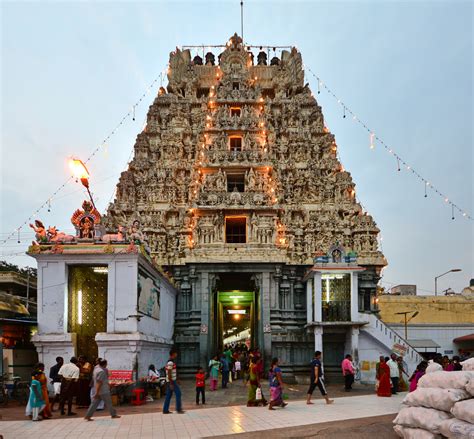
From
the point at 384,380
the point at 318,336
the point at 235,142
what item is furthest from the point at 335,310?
the point at 235,142

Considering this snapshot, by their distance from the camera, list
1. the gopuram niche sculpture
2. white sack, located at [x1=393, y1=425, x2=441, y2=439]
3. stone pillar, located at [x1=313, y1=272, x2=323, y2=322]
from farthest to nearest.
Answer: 1. the gopuram niche sculpture
2. stone pillar, located at [x1=313, y1=272, x2=323, y2=322]
3. white sack, located at [x1=393, y1=425, x2=441, y2=439]

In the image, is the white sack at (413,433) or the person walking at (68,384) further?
the person walking at (68,384)

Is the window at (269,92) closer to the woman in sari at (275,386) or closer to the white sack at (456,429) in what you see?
the woman in sari at (275,386)

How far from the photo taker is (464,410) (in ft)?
31.8

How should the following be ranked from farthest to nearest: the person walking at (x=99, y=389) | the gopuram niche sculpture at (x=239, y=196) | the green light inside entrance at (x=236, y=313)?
the green light inside entrance at (x=236, y=313), the gopuram niche sculpture at (x=239, y=196), the person walking at (x=99, y=389)

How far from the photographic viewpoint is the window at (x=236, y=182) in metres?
36.4

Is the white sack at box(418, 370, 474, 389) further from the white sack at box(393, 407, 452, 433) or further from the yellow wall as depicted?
the yellow wall

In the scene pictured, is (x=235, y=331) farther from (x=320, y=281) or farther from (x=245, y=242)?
(x=320, y=281)

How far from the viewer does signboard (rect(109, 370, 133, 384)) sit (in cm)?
1973

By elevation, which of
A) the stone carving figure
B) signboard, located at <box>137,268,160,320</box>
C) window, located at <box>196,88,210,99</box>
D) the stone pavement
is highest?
window, located at <box>196,88,210,99</box>

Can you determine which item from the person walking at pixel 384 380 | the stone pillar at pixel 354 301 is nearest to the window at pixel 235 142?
the stone pillar at pixel 354 301

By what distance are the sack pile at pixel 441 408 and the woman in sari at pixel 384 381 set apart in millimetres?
10161

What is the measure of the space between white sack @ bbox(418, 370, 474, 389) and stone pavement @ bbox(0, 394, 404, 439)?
4.01 m

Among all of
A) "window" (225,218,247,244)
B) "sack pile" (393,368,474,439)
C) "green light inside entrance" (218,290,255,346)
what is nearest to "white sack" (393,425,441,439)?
"sack pile" (393,368,474,439)
